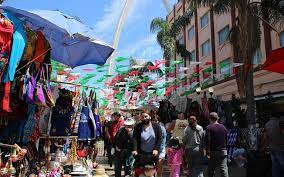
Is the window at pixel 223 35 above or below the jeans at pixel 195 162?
above

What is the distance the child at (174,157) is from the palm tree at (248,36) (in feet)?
17.2

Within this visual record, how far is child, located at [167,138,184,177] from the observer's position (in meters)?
10.5

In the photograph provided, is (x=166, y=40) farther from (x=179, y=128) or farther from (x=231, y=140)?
(x=179, y=128)

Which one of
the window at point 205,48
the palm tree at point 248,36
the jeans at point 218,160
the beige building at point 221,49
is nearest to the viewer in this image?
the jeans at point 218,160

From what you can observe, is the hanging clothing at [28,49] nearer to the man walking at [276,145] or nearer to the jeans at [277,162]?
the man walking at [276,145]

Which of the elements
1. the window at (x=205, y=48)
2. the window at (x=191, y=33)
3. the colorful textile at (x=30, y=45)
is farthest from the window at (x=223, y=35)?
the colorful textile at (x=30, y=45)

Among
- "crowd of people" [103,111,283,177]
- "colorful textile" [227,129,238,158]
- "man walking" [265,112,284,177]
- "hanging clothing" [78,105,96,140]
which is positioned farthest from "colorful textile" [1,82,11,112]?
"colorful textile" [227,129,238,158]

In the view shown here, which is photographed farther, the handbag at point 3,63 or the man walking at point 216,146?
the man walking at point 216,146

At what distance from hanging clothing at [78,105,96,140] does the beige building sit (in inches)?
360

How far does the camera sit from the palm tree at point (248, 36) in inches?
597

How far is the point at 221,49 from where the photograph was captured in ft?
100

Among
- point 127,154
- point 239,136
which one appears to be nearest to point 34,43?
point 127,154

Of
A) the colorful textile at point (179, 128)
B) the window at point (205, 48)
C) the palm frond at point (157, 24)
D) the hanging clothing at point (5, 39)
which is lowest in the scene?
the colorful textile at point (179, 128)

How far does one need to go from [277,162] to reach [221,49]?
22143 mm
